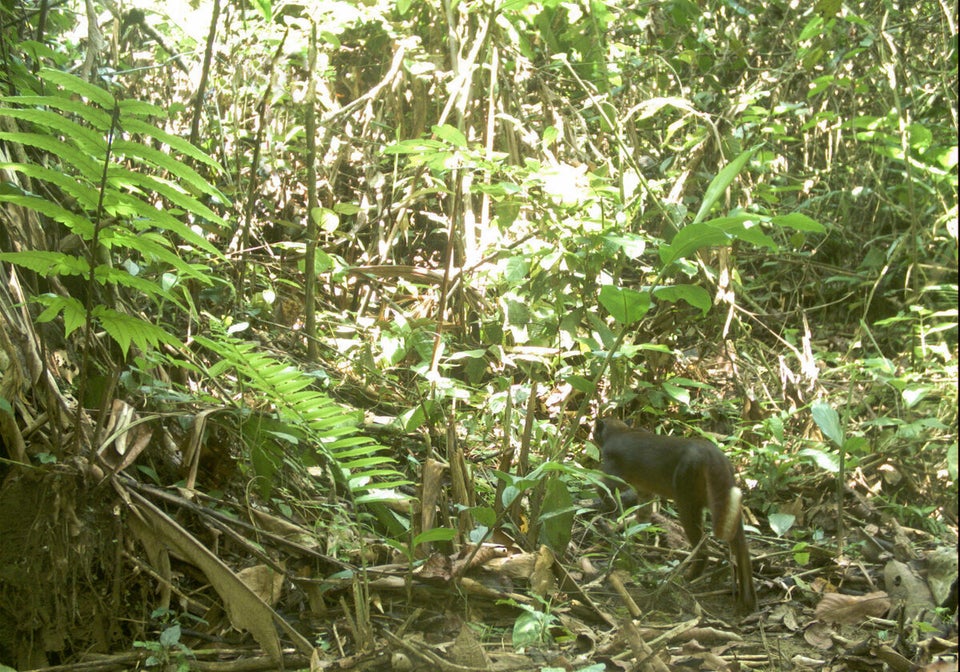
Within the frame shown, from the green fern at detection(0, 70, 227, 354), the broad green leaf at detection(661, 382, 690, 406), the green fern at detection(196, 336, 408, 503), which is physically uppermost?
the green fern at detection(0, 70, 227, 354)

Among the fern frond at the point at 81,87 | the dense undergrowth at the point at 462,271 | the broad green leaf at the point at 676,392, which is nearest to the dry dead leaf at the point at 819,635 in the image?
the dense undergrowth at the point at 462,271

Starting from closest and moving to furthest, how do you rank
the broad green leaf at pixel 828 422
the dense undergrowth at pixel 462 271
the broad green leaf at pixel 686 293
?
the dense undergrowth at pixel 462 271, the broad green leaf at pixel 686 293, the broad green leaf at pixel 828 422

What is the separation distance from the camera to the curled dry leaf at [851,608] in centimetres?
292

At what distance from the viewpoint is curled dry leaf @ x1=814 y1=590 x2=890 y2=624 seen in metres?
2.92

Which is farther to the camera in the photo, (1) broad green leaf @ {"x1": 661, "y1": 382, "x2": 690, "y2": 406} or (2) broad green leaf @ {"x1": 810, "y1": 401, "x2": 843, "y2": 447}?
(1) broad green leaf @ {"x1": 661, "y1": 382, "x2": 690, "y2": 406}

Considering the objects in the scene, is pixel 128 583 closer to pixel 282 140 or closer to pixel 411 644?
pixel 411 644

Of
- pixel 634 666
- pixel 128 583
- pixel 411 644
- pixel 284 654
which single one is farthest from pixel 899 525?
pixel 128 583

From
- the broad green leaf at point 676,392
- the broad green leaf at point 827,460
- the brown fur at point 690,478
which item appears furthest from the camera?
the broad green leaf at point 676,392

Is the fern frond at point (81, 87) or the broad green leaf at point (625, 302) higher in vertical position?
the fern frond at point (81, 87)

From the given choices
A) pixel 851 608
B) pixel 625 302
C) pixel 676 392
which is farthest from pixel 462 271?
pixel 851 608

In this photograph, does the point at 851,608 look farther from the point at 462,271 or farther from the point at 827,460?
the point at 462,271

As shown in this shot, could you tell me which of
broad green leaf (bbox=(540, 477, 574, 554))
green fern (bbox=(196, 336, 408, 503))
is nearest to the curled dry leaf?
broad green leaf (bbox=(540, 477, 574, 554))

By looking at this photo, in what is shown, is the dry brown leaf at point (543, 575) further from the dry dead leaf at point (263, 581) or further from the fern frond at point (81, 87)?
the fern frond at point (81, 87)

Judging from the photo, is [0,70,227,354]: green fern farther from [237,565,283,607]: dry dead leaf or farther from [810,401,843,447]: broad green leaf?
[810,401,843,447]: broad green leaf
